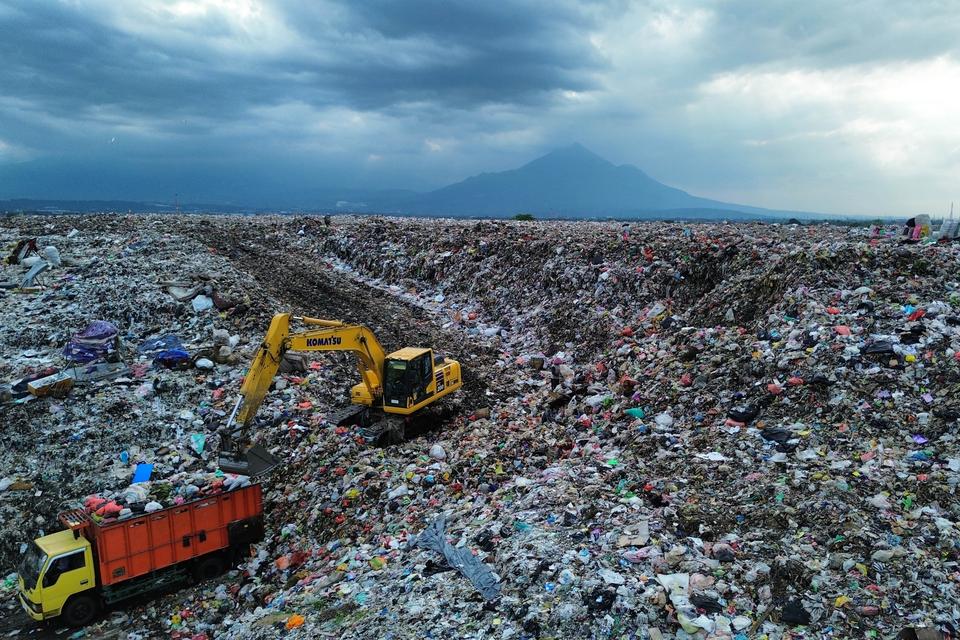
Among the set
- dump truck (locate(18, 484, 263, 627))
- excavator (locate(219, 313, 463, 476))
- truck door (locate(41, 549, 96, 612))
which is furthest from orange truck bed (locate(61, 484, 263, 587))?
excavator (locate(219, 313, 463, 476))

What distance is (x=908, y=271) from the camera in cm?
1052

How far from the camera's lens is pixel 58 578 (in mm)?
6535

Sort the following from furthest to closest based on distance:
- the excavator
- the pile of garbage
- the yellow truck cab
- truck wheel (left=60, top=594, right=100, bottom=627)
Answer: the excavator → the pile of garbage → truck wheel (left=60, top=594, right=100, bottom=627) → the yellow truck cab

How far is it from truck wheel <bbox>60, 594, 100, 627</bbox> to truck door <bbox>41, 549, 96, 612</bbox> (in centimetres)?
10

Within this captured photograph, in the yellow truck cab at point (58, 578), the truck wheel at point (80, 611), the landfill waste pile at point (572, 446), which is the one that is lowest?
the truck wheel at point (80, 611)

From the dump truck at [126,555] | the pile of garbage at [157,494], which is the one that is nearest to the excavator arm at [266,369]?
the dump truck at [126,555]

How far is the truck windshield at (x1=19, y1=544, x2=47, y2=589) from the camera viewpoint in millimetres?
6562

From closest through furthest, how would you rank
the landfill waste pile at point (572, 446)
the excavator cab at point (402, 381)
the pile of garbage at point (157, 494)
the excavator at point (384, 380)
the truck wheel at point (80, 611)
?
the landfill waste pile at point (572, 446) → the truck wheel at point (80, 611) → the pile of garbage at point (157, 494) → the excavator at point (384, 380) → the excavator cab at point (402, 381)

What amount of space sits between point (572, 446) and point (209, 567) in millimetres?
5241

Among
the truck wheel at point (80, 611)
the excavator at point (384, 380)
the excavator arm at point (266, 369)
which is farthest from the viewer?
the excavator at point (384, 380)

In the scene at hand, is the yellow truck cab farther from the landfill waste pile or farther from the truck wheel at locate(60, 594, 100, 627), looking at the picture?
the landfill waste pile

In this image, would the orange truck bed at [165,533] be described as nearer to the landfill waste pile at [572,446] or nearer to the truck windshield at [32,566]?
the truck windshield at [32,566]

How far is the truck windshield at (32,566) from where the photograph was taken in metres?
6.56

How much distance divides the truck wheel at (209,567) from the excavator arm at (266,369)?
1518 mm
